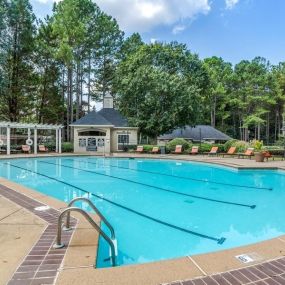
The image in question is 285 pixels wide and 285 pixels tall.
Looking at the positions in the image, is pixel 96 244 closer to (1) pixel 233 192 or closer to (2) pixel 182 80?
(1) pixel 233 192

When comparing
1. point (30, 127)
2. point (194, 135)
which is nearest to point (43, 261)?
point (30, 127)

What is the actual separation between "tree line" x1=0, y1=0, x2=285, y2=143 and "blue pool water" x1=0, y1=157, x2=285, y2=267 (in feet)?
45.7

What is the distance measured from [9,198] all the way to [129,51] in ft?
105

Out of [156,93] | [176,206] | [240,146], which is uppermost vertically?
[156,93]

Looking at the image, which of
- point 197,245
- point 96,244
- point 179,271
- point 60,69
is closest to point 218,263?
point 179,271

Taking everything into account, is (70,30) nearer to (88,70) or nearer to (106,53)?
(88,70)

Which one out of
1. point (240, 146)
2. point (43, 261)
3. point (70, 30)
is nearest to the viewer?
point (43, 261)

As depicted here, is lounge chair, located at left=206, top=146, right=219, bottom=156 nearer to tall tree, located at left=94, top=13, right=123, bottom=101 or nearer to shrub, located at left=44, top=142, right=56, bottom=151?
shrub, located at left=44, top=142, right=56, bottom=151

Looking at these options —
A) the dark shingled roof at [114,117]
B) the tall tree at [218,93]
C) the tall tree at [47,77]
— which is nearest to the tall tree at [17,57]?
the tall tree at [47,77]

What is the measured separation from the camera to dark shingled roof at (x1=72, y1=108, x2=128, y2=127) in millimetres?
26281

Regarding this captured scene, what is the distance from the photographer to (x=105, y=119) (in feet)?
90.2

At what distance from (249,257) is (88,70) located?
3252 centimetres

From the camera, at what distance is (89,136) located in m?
26.2

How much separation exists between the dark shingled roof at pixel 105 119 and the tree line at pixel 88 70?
41.1 inches
